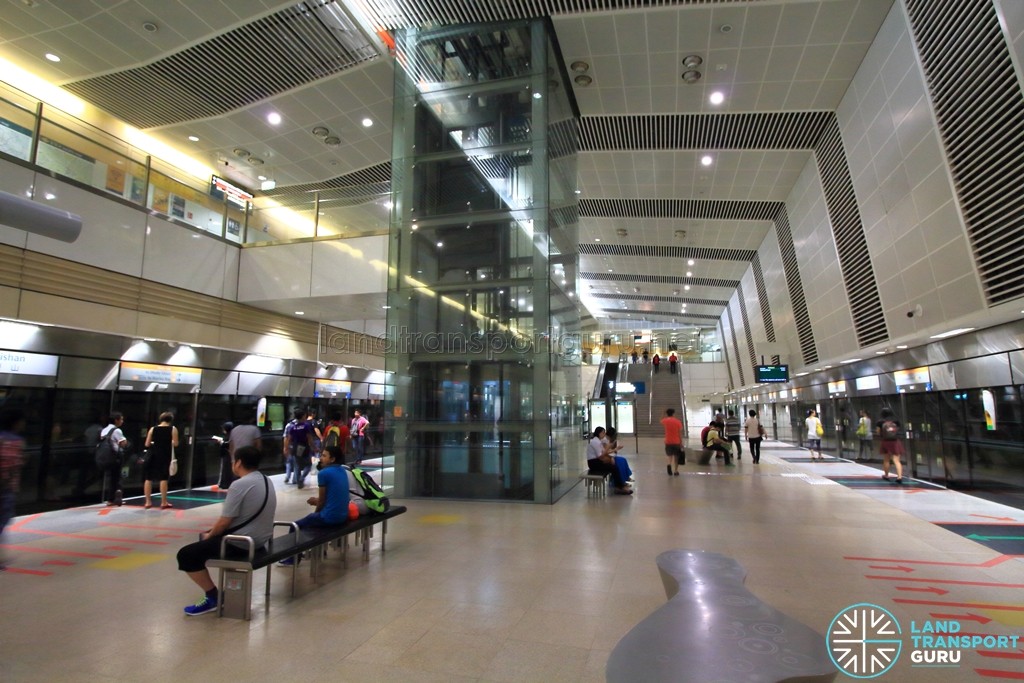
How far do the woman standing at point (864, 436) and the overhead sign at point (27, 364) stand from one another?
55.9ft

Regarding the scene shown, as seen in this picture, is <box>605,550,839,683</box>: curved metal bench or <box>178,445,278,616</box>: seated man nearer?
<box>605,550,839,683</box>: curved metal bench

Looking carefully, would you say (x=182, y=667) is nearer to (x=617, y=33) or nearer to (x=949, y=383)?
(x=617, y=33)

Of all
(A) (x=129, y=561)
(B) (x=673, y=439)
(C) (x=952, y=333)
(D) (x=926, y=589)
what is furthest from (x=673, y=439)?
(A) (x=129, y=561)

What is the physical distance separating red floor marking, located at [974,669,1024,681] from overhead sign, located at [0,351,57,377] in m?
10.8

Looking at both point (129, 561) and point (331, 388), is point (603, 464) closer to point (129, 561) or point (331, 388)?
point (129, 561)

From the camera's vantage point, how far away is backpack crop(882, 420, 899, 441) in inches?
418

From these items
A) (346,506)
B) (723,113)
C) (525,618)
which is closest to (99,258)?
(346,506)

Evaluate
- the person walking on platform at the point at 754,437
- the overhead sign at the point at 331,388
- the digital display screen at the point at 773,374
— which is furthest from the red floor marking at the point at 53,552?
the digital display screen at the point at 773,374

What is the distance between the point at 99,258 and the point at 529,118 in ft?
A: 25.7

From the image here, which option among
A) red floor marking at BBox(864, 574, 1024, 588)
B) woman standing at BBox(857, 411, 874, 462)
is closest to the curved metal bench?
red floor marking at BBox(864, 574, 1024, 588)

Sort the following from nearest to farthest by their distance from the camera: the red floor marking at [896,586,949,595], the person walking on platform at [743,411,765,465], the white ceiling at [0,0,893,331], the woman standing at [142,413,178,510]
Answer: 1. the red floor marking at [896,586,949,595]
2. the woman standing at [142,413,178,510]
3. the white ceiling at [0,0,893,331]
4. the person walking on platform at [743,411,765,465]

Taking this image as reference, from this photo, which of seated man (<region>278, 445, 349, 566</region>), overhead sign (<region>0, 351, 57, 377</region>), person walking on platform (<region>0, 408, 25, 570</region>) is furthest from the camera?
overhead sign (<region>0, 351, 57, 377</region>)

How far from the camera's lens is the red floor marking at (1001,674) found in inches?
115

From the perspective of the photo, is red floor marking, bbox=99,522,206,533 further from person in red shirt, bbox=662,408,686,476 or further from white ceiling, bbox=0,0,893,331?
person in red shirt, bbox=662,408,686,476
